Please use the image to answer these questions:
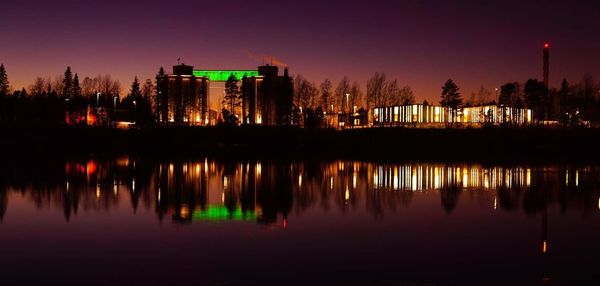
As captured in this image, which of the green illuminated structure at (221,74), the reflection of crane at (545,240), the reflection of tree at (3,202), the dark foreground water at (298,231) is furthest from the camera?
the green illuminated structure at (221,74)

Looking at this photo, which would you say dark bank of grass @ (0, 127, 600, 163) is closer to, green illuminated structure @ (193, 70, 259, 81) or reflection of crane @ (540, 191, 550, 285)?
reflection of crane @ (540, 191, 550, 285)

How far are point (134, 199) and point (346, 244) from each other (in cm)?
1218

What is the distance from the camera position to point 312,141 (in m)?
72.1

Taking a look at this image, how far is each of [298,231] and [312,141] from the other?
5463cm

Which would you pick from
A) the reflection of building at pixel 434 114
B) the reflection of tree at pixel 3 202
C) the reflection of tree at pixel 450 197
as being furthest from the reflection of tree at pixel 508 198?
the reflection of building at pixel 434 114

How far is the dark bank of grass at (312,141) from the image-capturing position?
65750 mm

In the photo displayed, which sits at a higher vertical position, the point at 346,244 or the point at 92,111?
Result: the point at 92,111

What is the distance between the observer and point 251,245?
50.5ft

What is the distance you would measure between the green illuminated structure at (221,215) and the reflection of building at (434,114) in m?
73.2

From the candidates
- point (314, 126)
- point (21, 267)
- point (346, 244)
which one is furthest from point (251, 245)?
point (314, 126)

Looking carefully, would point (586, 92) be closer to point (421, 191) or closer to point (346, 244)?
point (421, 191)

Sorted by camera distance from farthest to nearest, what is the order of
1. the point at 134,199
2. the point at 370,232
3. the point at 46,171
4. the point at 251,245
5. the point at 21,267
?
the point at 46,171, the point at 134,199, the point at 370,232, the point at 251,245, the point at 21,267

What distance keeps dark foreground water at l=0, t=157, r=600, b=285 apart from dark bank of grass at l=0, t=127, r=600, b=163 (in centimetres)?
3319

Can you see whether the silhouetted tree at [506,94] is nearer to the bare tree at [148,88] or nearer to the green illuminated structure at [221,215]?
the bare tree at [148,88]
